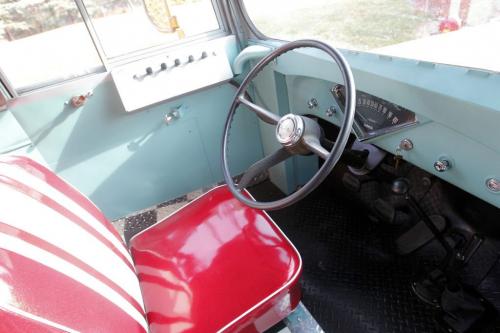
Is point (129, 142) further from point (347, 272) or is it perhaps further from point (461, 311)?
point (461, 311)

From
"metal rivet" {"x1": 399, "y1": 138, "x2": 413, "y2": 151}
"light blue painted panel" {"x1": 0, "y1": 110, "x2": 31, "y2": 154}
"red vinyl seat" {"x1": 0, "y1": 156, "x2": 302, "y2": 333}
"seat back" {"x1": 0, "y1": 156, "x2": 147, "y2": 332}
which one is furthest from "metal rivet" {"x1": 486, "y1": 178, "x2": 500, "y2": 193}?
"light blue painted panel" {"x1": 0, "y1": 110, "x2": 31, "y2": 154}

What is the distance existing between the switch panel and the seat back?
85cm

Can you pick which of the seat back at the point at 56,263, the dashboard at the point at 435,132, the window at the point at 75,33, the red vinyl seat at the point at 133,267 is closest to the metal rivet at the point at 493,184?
the dashboard at the point at 435,132

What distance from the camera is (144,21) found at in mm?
1755

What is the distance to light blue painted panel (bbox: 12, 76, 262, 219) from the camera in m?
Answer: 1.66

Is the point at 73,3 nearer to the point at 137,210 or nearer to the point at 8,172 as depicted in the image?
the point at 8,172

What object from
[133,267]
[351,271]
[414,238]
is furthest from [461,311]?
[133,267]

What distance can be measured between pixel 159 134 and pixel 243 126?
1.98 ft

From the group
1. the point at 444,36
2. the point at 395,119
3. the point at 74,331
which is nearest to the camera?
the point at 74,331

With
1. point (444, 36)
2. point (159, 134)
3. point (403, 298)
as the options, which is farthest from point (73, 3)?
point (403, 298)

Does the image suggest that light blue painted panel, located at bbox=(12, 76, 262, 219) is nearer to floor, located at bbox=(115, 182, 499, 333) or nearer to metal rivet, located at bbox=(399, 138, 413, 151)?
floor, located at bbox=(115, 182, 499, 333)

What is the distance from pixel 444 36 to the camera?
3.07 feet

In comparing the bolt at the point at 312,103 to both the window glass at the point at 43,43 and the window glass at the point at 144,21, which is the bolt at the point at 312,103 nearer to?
the window glass at the point at 144,21

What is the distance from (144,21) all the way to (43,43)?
55 centimetres
